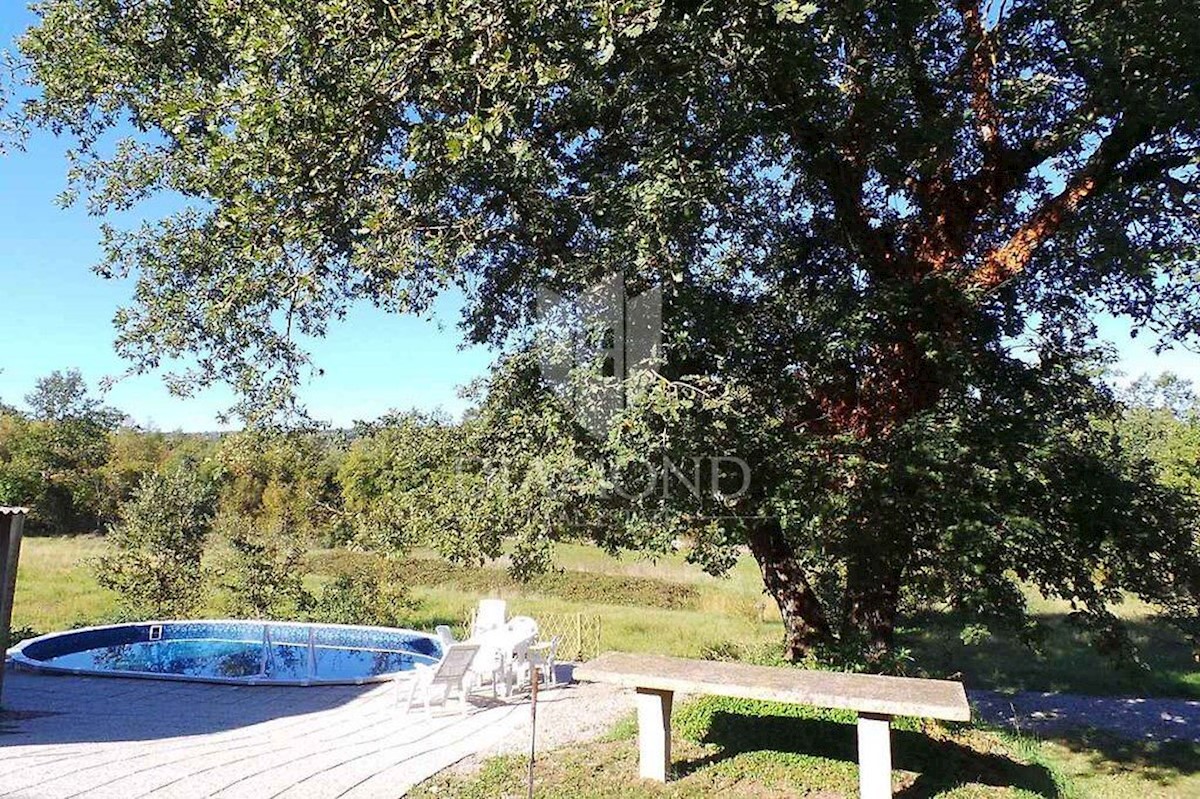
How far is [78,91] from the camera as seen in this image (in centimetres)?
749

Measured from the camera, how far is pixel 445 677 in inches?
287

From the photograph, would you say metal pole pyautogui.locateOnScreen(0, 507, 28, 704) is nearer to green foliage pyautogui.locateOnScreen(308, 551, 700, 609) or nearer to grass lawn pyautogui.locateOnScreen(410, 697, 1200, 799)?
grass lawn pyautogui.locateOnScreen(410, 697, 1200, 799)

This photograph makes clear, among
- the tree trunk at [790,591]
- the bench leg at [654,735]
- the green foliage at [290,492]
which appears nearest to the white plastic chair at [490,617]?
the green foliage at [290,492]

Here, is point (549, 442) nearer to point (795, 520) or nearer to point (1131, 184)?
point (795, 520)

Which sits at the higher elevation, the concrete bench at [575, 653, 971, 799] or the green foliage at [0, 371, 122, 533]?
the green foliage at [0, 371, 122, 533]

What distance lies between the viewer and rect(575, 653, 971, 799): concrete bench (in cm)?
430

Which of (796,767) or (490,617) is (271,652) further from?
(796,767)

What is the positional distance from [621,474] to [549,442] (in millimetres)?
739

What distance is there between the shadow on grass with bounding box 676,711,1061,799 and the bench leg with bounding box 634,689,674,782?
0.28 metres

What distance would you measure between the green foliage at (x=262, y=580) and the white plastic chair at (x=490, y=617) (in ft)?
15.4

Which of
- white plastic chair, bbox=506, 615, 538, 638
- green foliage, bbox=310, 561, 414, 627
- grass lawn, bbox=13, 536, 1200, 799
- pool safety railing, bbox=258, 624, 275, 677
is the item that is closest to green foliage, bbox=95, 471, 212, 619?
grass lawn, bbox=13, 536, 1200, 799

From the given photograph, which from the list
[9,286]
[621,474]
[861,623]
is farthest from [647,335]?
[9,286]

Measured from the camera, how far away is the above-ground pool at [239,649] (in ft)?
33.3

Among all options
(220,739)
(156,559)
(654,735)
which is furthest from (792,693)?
(156,559)
